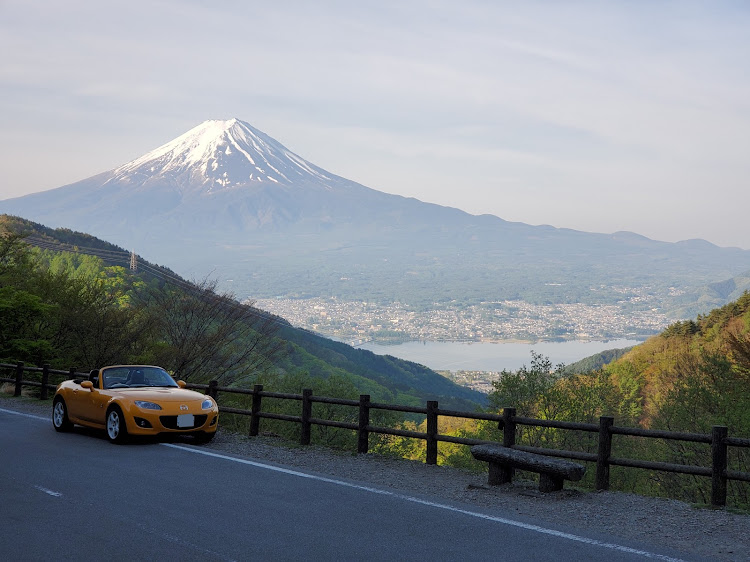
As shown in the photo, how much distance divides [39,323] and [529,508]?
25.3 m

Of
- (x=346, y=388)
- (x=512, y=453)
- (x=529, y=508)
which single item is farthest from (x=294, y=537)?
(x=346, y=388)

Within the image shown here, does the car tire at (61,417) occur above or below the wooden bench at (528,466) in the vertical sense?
below

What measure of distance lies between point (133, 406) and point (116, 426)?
1.75 ft

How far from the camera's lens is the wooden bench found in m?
9.38

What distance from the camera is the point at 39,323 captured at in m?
29.4

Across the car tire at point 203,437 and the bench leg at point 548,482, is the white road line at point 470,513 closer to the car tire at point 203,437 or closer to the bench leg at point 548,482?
the car tire at point 203,437

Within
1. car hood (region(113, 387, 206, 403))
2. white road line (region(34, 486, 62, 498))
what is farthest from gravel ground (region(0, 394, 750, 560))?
white road line (region(34, 486, 62, 498))

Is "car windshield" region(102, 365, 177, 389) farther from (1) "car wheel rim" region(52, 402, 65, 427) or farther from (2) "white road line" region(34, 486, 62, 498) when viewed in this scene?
(2) "white road line" region(34, 486, 62, 498)

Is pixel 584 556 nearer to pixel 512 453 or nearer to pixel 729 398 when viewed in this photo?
pixel 512 453

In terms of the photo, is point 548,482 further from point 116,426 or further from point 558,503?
point 116,426

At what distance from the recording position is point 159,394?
13.1 meters

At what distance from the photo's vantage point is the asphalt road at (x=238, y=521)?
6445 mm

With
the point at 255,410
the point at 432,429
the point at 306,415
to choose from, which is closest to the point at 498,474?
the point at 432,429

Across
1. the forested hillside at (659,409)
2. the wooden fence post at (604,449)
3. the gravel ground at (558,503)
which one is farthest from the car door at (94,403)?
the forested hillside at (659,409)
